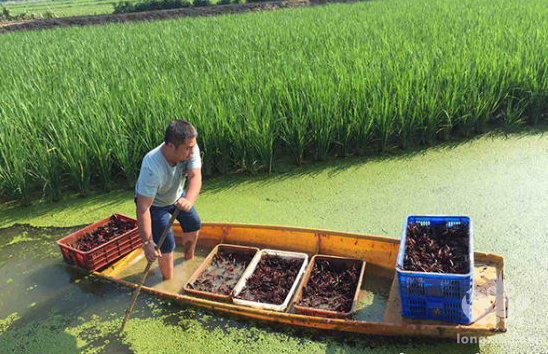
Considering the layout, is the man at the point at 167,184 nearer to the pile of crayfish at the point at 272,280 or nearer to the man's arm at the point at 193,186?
the man's arm at the point at 193,186

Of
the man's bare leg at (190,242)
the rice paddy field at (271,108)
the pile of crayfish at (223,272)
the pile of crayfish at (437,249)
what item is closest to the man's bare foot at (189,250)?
the man's bare leg at (190,242)

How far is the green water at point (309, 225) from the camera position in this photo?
2.00 m

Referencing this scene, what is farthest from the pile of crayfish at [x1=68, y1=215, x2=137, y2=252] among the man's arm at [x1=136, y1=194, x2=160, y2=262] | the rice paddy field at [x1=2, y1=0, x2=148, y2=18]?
the rice paddy field at [x1=2, y1=0, x2=148, y2=18]

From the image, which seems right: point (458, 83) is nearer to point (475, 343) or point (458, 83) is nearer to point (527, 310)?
point (527, 310)

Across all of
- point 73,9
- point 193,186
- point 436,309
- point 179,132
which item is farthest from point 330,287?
point 73,9

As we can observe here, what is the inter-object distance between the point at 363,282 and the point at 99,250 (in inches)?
59.9

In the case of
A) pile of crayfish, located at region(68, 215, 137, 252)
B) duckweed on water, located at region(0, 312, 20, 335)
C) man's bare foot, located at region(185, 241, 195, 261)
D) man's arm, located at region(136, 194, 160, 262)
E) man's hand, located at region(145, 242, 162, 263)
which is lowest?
duckweed on water, located at region(0, 312, 20, 335)

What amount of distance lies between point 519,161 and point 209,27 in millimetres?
7650

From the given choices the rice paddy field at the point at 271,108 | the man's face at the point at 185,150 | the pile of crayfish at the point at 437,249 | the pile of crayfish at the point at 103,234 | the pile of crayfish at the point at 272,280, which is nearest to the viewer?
the pile of crayfish at the point at 437,249

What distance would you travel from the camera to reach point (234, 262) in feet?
8.63

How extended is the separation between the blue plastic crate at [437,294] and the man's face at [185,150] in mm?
1048

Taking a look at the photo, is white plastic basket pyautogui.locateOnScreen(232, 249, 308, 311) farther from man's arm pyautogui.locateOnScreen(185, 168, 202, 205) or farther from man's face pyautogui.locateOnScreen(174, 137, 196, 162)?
man's face pyautogui.locateOnScreen(174, 137, 196, 162)

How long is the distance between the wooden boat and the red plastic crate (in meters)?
0.06

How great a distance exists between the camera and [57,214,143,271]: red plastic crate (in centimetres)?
257
